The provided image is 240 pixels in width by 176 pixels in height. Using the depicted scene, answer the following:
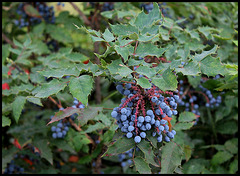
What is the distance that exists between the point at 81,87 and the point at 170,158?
45 cm

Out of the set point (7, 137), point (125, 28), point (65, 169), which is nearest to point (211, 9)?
point (125, 28)

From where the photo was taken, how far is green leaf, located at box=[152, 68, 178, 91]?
844 millimetres

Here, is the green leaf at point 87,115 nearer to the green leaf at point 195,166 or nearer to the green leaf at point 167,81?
the green leaf at point 167,81

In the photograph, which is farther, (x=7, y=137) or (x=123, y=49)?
(x=7, y=137)

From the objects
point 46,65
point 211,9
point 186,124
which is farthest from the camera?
point 211,9

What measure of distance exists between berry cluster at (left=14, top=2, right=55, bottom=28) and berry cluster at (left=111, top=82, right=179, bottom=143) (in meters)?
1.49

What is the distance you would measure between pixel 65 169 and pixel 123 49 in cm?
129

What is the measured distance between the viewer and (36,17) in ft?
7.06

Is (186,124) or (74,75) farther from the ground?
(74,75)

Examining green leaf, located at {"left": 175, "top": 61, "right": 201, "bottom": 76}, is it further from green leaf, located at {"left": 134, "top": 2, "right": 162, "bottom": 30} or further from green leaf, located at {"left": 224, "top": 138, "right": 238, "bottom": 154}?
green leaf, located at {"left": 224, "top": 138, "right": 238, "bottom": 154}

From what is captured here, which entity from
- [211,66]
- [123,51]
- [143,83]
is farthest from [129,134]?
[211,66]

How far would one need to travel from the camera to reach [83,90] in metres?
0.88

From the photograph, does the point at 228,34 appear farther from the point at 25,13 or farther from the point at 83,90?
the point at 25,13

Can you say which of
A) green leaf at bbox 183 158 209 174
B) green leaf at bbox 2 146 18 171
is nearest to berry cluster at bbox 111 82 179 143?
green leaf at bbox 183 158 209 174
